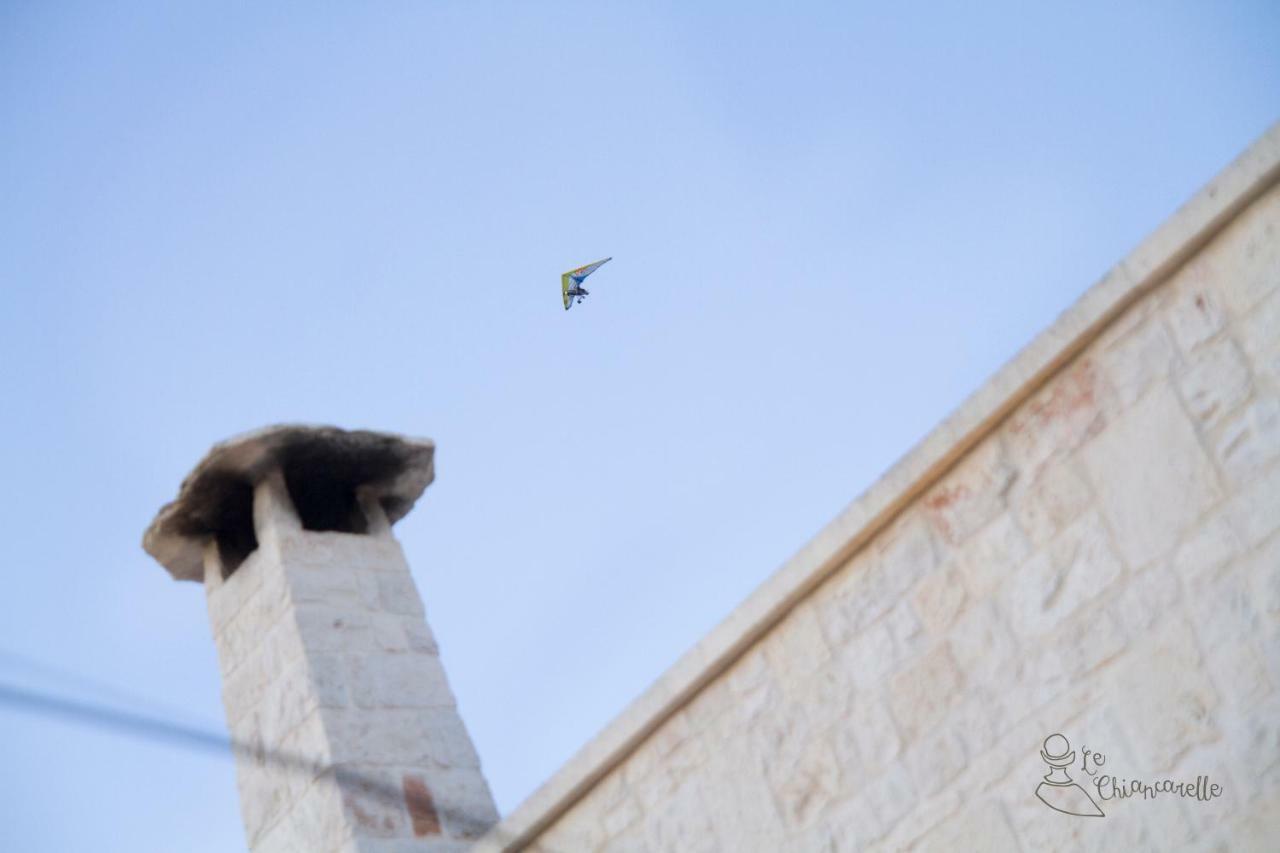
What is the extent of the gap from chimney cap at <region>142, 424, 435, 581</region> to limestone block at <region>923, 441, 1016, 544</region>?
2.74 m

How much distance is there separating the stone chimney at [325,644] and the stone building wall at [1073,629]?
4.23 feet

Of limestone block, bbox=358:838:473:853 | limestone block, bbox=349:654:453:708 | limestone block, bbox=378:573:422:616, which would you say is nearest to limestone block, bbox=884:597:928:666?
limestone block, bbox=358:838:473:853

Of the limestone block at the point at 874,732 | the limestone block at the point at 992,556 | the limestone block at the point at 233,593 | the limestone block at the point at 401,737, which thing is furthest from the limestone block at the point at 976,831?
the limestone block at the point at 233,593

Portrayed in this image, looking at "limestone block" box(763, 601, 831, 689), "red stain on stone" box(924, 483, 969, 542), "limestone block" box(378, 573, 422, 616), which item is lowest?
"limestone block" box(763, 601, 831, 689)

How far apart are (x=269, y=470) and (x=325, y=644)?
784mm

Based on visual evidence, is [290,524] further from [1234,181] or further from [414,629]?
[1234,181]

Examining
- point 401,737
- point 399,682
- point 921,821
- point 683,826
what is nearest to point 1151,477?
point 921,821

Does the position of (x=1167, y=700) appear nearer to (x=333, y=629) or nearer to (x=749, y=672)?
(x=749, y=672)

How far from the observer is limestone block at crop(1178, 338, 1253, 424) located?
3.61 m

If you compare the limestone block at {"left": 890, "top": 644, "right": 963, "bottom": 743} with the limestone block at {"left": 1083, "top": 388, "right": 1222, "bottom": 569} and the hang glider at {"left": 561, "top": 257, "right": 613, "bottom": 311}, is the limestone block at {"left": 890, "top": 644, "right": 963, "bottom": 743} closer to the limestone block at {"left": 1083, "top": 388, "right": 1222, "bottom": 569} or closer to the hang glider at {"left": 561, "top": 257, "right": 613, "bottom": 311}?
the limestone block at {"left": 1083, "top": 388, "right": 1222, "bottom": 569}

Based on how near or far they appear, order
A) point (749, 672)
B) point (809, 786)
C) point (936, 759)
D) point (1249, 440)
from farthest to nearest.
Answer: point (749, 672) < point (809, 786) < point (936, 759) < point (1249, 440)

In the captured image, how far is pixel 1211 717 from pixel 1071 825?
0.41 metres

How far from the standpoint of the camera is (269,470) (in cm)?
606

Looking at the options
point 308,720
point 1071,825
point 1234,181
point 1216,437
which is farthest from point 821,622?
point 308,720
